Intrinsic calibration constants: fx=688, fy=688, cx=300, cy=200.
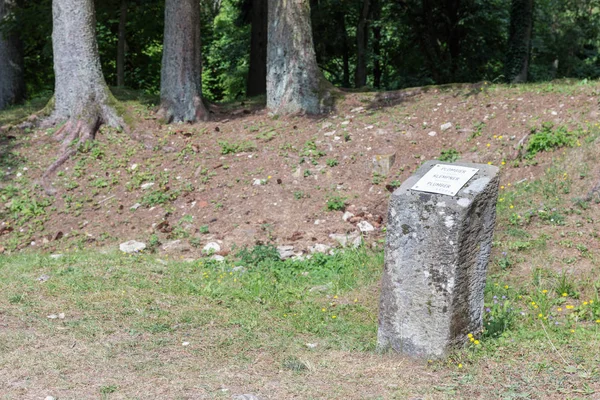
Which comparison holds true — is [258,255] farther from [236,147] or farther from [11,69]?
[11,69]

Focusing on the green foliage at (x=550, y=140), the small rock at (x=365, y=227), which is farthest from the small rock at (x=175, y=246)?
the green foliage at (x=550, y=140)

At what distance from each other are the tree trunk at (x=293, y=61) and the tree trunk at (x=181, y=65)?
1.33 metres

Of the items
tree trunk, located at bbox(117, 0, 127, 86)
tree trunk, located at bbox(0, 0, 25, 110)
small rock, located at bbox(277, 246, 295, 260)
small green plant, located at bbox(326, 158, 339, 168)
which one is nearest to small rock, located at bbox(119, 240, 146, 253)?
small rock, located at bbox(277, 246, 295, 260)

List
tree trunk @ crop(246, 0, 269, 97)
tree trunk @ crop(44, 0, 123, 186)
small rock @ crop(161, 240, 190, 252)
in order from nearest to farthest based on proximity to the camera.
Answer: small rock @ crop(161, 240, 190, 252) < tree trunk @ crop(44, 0, 123, 186) < tree trunk @ crop(246, 0, 269, 97)

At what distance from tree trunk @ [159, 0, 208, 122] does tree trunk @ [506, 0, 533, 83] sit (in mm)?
9417

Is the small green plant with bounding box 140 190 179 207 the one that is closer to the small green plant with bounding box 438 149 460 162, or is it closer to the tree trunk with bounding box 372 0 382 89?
the small green plant with bounding box 438 149 460 162

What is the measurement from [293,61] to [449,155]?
132 inches

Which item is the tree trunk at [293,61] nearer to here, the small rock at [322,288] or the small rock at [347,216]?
the small rock at [347,216]

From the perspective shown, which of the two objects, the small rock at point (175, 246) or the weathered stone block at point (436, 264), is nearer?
the weathered stone block at point (436, 264)

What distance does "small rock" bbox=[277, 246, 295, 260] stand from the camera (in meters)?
8.06

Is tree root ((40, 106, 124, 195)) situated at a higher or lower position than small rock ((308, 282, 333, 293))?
higher

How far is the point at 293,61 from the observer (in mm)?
11516

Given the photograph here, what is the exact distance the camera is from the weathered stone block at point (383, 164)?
31.8 ft

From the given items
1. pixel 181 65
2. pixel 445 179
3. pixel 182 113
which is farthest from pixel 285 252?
pixel 181 65
